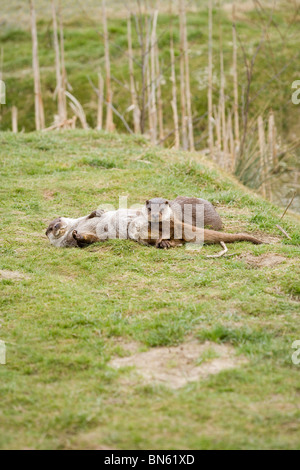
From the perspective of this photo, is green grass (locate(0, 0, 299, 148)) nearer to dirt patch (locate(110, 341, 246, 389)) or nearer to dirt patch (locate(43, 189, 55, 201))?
dirt patch (locate(43, 189, 55, 201))

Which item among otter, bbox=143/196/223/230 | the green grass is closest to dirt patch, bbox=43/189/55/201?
otter, bbox=143/196/223/230

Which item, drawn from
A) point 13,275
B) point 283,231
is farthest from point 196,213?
point 13,275

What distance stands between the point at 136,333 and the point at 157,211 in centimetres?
185

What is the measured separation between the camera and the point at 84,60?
1912cm

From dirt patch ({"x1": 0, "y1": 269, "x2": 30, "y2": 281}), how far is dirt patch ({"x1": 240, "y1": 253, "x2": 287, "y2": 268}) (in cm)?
195

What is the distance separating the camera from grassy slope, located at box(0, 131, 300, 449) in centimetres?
282

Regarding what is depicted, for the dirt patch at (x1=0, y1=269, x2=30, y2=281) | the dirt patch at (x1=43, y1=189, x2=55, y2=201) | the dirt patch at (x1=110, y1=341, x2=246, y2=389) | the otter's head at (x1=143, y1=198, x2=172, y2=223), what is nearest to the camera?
the dirt patch at (x1=110, y1=341, x2=246, y2=389)

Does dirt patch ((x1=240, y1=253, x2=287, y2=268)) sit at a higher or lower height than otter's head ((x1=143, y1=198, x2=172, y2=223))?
lower

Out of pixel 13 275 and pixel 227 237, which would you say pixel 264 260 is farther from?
pixel 13 275

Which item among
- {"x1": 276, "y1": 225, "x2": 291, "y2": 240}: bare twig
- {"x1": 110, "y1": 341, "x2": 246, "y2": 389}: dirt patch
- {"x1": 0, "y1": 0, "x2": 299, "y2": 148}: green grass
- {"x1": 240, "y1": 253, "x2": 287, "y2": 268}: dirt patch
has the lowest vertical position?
{"x1": 110, "y1": 341, "x2": 246, "y2": 389}: dirt patch

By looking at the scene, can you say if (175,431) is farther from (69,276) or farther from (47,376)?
(69,276)

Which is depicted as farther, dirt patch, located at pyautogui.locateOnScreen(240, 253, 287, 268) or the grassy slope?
dirt patch, located at pyautogui.locateOnScreen(240, 253, 287, 268)

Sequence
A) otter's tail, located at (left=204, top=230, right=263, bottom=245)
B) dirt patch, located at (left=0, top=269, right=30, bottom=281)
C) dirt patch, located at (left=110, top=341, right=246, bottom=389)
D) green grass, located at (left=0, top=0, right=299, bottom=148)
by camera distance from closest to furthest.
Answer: dirt patch, located at (left=110, top=341, right=246, bottom=389) < dirt patch, located at (left=0, top=269, right=30, bottom=281) < otter's tail, located at (left=204, top=230, right=263, bottom=245) < green grass, located at (left=0, top=0, right=299, bottom=148)

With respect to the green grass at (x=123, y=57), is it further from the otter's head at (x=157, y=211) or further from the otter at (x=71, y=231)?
the otter's head at (x=157, y=211)
